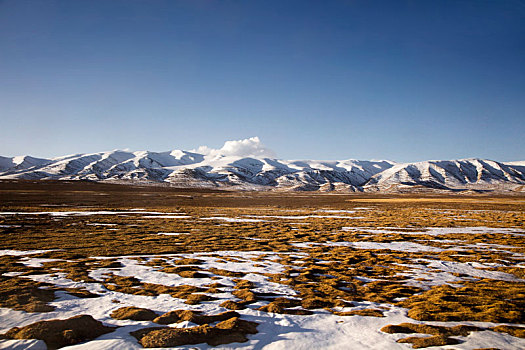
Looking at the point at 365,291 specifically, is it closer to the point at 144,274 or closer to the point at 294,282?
the point at 294,282

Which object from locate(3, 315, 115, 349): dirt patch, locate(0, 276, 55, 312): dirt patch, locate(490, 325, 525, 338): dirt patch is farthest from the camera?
locate(0, 276, 55, 312): dirt patch

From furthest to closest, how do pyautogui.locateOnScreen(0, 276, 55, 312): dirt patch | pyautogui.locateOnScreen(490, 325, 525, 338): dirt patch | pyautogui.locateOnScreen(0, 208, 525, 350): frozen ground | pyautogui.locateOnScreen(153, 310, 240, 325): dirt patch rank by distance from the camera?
1. pyautogui.locateOnScreen(0, 276, 55, 312): dirt patch
2. pyautogui.locateOnScreen(153, 310, 240, 325): dirt patch
3. pyautogui.locateOnScreen(490, 325, 525, 338): dirt patch
4. pyautogui.locateOnScreen(0, 208, 525, 350): frozen ground

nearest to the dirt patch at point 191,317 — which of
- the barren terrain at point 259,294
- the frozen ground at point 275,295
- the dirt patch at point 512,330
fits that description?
the barren terrain at point 259,294

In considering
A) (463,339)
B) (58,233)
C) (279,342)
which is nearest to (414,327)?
(463,339)

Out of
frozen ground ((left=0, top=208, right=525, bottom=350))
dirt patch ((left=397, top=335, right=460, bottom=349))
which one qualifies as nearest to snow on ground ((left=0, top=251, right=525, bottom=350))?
frozen ground ((left=0, top=208, right=525, bottom=350))

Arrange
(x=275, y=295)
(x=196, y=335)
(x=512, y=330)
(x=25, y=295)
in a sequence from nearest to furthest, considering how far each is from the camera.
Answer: (x=196, y=335), (x=512, y=330), (x=25, y=295), (x=275, y=295)

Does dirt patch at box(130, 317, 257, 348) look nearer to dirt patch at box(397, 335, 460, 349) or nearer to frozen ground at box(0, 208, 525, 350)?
frozen ground at box(0, 208, 525, 350)

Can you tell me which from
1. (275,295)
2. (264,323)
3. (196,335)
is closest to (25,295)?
(196,335)

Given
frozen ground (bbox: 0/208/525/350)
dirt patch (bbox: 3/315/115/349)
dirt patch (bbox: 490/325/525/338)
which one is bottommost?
frozen ground (bbox: 0/208/525/350)

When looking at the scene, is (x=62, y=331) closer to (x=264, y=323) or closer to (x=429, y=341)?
(x=264, y=323)

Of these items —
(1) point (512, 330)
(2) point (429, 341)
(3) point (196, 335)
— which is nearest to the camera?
(2) point (429, 341)

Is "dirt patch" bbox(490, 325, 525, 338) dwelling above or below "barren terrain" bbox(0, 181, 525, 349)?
above

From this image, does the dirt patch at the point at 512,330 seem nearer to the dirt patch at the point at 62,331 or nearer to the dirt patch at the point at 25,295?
the dirt patch at the point at 62,331

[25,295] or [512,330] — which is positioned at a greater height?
[512,330]
